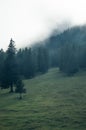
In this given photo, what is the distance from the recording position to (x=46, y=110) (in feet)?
206

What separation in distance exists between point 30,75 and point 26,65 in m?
3.97

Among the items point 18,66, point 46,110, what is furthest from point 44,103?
point 18,66

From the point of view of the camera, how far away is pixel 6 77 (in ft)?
294

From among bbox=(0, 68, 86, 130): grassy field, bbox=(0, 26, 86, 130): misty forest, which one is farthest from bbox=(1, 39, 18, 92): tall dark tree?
bbox=(0, 68, 86, 130): grassy field

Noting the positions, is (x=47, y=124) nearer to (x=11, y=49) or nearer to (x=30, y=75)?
(x=11, y=49)

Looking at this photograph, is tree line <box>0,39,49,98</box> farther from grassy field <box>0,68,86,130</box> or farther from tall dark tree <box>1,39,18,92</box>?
grassy field <box>0,68,86,130</box>

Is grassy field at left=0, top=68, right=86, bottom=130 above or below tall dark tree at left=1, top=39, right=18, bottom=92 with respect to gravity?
below

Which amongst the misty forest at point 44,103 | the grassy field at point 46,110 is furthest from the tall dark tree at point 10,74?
the grassy field at point 46,110

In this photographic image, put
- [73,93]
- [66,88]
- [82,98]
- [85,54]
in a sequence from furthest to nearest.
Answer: [85,54]
[66,88]
[73,93]
[82,98]

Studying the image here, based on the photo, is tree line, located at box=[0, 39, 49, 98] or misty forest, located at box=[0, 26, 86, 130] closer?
misty forest, located at box=[0, 26, 86, 130]

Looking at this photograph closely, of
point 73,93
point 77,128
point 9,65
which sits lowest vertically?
point 77,128

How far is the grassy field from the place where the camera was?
173ft

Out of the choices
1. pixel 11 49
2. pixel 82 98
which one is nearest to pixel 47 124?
pixel 82 98

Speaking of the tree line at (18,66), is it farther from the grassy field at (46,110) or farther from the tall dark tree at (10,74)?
the grassy field at (46,110)
